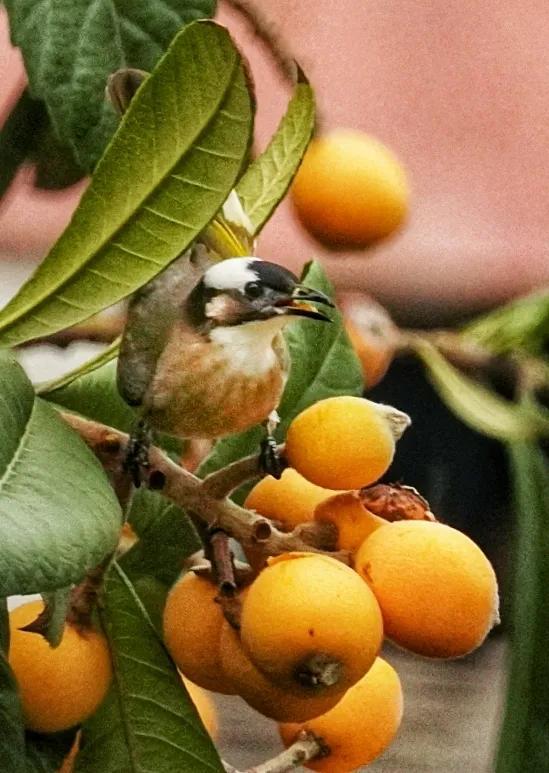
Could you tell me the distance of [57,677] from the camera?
33 centimetres

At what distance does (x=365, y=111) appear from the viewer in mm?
1299

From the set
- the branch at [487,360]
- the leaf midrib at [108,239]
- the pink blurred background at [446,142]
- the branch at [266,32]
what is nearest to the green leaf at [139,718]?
the leaf midrib at [108,239]

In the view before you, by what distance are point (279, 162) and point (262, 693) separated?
0.50 ft

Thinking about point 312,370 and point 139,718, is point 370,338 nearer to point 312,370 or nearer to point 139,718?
point 312,370

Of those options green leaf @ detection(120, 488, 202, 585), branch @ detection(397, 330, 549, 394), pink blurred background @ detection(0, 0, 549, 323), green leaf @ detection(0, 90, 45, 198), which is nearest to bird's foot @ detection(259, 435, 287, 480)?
green leaf @ detection(120, 488, 202, 585)

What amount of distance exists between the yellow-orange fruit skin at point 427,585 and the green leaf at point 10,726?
0.10 m

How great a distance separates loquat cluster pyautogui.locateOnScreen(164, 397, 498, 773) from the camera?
279mm

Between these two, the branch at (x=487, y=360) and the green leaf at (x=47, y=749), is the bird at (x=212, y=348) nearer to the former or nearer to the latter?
the green leaf at (x=47, y=749)

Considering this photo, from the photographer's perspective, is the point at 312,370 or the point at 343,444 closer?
the point at 343,444

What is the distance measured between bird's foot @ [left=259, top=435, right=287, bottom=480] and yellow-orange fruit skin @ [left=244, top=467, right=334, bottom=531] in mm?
24

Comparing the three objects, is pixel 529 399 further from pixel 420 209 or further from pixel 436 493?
pixel 420 209

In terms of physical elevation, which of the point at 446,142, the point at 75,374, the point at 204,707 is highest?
the point at 75,374

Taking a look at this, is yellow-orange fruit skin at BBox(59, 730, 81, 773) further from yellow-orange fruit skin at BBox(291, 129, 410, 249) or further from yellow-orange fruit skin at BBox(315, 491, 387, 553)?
yellow-orange fruit skin at BBox(291, 129, 410, 249)

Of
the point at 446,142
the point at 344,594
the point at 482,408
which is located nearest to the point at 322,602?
the point at 344,594
